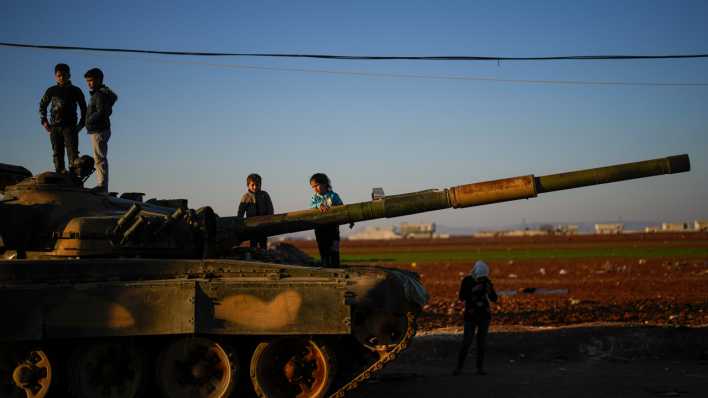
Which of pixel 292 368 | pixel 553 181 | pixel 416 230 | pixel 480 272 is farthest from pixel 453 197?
pixel 416 230

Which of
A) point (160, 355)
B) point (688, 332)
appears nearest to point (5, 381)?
point (160, 355)

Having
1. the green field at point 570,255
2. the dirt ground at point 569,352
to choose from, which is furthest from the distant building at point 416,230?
the dirt ground at point 569,352

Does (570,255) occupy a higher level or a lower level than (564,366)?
higher

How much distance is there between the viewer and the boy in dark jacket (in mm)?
11641

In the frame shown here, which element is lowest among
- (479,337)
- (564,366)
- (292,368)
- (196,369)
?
(564,366)

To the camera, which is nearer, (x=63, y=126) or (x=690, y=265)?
(x=63, y=126)

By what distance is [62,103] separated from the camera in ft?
38.1

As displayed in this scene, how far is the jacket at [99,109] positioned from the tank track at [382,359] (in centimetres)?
580

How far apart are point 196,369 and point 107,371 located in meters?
1.09

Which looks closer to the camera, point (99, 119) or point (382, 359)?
point (382, 359)

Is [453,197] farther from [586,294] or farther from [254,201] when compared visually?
[586,294]

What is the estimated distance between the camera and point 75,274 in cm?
888

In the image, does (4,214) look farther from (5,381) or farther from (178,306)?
(178,306)

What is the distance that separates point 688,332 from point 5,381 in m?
11.5
